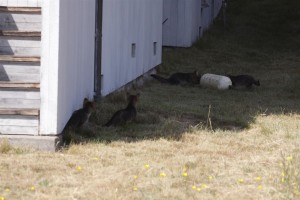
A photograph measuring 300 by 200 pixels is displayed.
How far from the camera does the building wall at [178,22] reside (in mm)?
22859

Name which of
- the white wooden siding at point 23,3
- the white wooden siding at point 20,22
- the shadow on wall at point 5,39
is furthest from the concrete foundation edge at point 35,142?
the white wooden siding at point 23,3

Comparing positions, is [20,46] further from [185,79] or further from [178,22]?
[178,22]

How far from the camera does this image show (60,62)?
28.7 ft

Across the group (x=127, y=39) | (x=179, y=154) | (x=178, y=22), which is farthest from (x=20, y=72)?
(x=178, y=22)

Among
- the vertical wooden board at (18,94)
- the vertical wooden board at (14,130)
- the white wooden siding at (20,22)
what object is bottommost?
the vertical wooden board at (14,130)

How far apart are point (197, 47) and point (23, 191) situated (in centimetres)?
1807

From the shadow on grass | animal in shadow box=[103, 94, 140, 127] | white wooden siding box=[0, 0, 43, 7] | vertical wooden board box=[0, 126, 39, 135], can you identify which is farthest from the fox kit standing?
white wooden siding box=[0, 0, 43, 7]

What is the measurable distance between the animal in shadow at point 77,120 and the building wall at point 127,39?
2514mm

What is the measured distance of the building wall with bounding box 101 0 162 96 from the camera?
41.6 ft

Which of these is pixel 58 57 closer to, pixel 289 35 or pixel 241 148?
pixel 241 148

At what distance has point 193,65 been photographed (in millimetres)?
21344

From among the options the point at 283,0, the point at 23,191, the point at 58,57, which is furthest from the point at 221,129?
the point at 283,0

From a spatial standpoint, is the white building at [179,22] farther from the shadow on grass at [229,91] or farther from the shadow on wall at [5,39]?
the shadow on wall at [5,39]

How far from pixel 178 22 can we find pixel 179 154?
14.7 meters
